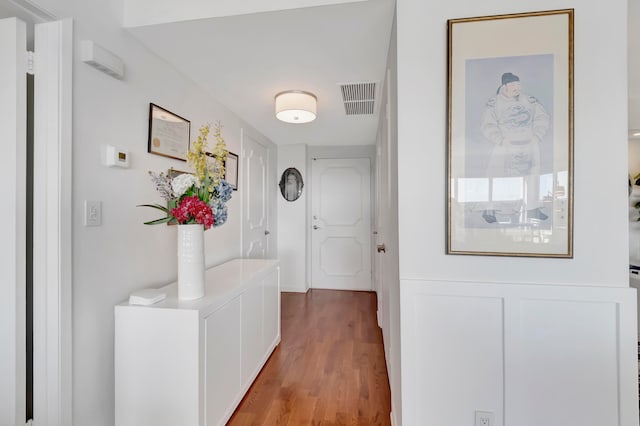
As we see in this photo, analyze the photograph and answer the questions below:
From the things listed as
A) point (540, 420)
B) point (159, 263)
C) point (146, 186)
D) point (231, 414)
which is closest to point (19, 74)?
point (146, 186)

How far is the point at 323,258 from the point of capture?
459 centimetres

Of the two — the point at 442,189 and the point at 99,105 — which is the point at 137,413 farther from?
the point at 442,189

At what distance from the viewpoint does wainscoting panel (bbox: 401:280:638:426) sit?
1.20m

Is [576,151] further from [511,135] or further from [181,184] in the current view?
[181,184]

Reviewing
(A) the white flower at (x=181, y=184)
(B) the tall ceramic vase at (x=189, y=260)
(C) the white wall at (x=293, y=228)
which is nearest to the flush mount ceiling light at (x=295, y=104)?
(A) the white flower at (x=181, y=184)

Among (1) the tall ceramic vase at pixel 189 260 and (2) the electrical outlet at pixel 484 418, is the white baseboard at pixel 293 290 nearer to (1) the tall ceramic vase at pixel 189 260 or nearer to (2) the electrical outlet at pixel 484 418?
(1) the tall ceramic vase at pixel 189 260

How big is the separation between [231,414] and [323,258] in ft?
9.60

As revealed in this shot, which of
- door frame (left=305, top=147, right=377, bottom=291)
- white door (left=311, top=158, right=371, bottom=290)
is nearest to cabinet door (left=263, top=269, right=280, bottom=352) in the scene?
door frame (left=305, top=147, right=377, bottom=291)

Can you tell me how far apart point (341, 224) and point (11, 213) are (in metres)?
3.65

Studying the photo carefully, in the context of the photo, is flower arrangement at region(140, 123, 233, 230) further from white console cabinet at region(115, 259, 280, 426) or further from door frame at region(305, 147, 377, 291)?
door frame at region(305, 147, 377, 291)

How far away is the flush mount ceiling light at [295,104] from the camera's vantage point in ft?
7.77

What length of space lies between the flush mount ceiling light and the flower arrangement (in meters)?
0.94

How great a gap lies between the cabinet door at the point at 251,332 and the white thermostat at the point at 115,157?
3.30ft

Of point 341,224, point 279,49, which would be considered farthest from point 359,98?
point 341,224
